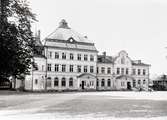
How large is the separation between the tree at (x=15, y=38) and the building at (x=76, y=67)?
3752 centimetres

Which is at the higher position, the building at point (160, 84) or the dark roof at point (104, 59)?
the dark roof at point (104, 59)

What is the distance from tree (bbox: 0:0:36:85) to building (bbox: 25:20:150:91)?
3752 centimetres

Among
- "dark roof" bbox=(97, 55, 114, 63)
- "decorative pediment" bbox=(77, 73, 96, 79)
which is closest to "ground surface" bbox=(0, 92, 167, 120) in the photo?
"decorative pediment" bbox=(77, 73, 96, 79)

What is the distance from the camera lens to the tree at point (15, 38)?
64.3ft

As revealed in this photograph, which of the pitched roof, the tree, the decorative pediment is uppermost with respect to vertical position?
the pitched roof

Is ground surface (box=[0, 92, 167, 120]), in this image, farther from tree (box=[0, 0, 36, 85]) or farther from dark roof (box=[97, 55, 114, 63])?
dark roof (box=[97, 55, 114, 63])

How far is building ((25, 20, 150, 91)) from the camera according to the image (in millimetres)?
63281

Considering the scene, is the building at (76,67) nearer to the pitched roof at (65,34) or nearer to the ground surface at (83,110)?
the pitched roof at (65,34)

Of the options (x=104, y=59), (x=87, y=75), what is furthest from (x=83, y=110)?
(x=104, y=59)

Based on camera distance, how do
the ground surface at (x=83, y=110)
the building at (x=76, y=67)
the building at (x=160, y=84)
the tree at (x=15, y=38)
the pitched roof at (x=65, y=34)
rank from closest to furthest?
the ground surface at (x=83, y=110) → the tree at (x=15, y=38) → the building at (x=76, y=67) → the pitched roof at (x=65, y=34) → the building at (x=160, y=84)

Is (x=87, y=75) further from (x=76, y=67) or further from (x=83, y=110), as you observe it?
(x=83, y=110)

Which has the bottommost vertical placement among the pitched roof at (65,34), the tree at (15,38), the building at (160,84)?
the building at (160,84)

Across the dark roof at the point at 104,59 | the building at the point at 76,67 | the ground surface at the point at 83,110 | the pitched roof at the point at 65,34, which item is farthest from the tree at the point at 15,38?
the dark roof at the point at 104,59

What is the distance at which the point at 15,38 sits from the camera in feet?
66.1
